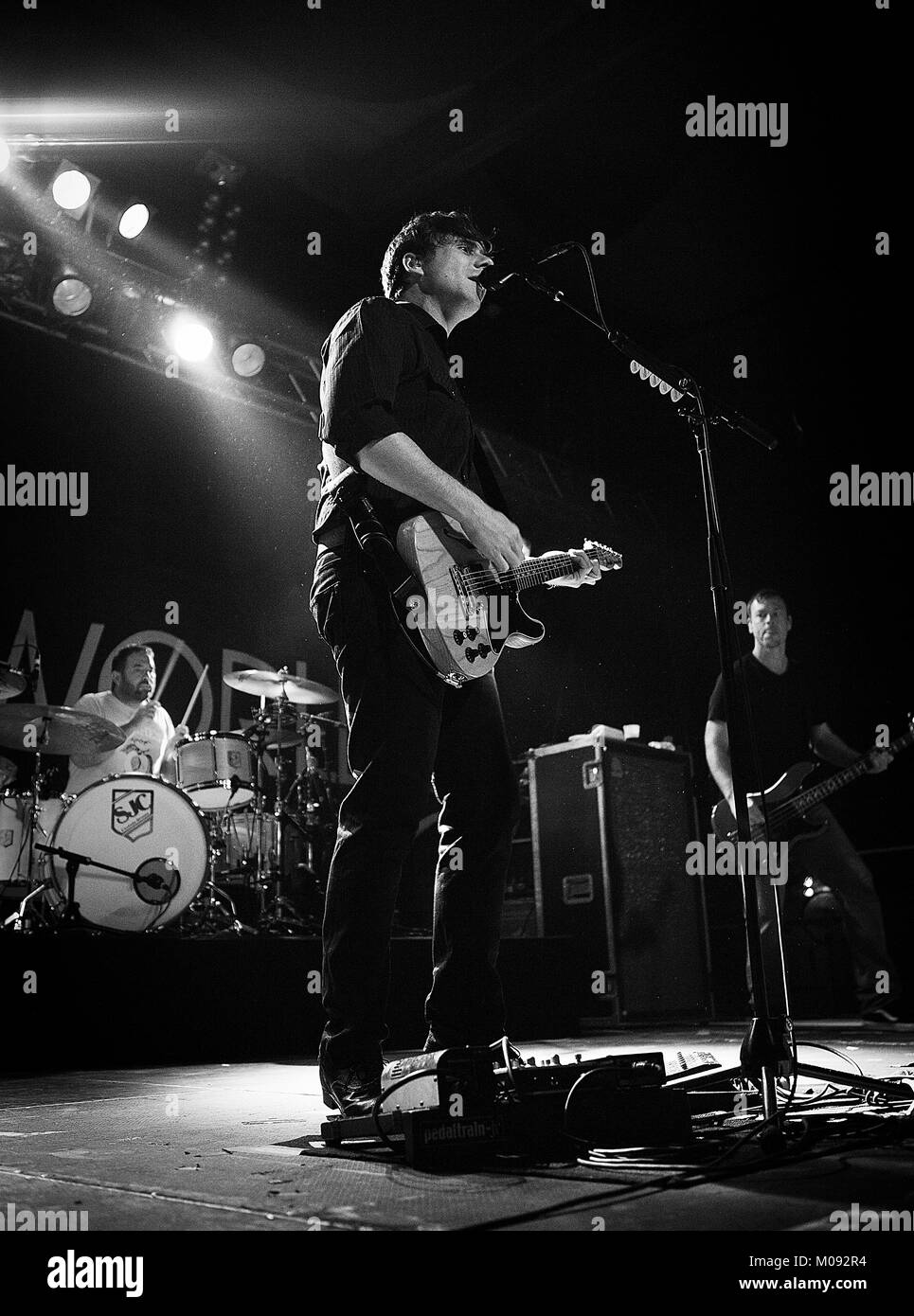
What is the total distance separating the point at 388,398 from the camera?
2291 millimetres

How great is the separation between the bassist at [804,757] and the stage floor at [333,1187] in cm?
323

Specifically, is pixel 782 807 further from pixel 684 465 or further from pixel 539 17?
pixel 539 17

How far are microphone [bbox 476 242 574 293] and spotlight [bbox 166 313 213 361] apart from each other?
17.2ft

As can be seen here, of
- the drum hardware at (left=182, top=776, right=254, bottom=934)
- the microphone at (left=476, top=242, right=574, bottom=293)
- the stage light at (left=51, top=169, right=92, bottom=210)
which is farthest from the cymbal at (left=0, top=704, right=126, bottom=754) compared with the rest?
the microphone at (left=476, top=242, right=574, bottom=293)

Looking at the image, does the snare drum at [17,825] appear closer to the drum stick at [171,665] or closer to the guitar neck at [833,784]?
the drum stick at [171,665]

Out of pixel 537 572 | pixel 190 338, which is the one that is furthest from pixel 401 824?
pixel 190 338

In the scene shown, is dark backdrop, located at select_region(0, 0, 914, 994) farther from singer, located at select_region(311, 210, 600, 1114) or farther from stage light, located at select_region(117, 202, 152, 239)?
singer, located at select_region(311, 210, 600, 1114)

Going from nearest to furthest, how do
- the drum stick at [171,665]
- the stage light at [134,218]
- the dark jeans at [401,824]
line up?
the dark jeans at [401,824]
the stage light at [134,218]
the drum stick at [171,665]

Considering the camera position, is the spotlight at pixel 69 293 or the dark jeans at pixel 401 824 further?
the spotlight at pixel 69 293

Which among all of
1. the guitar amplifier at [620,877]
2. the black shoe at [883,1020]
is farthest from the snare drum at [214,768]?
the black shoe at [883,1020]

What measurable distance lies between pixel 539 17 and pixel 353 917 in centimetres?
500

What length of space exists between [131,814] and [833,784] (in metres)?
3.60

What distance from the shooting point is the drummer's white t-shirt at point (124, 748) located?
6.54 metres

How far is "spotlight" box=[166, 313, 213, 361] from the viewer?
726 centimetres
